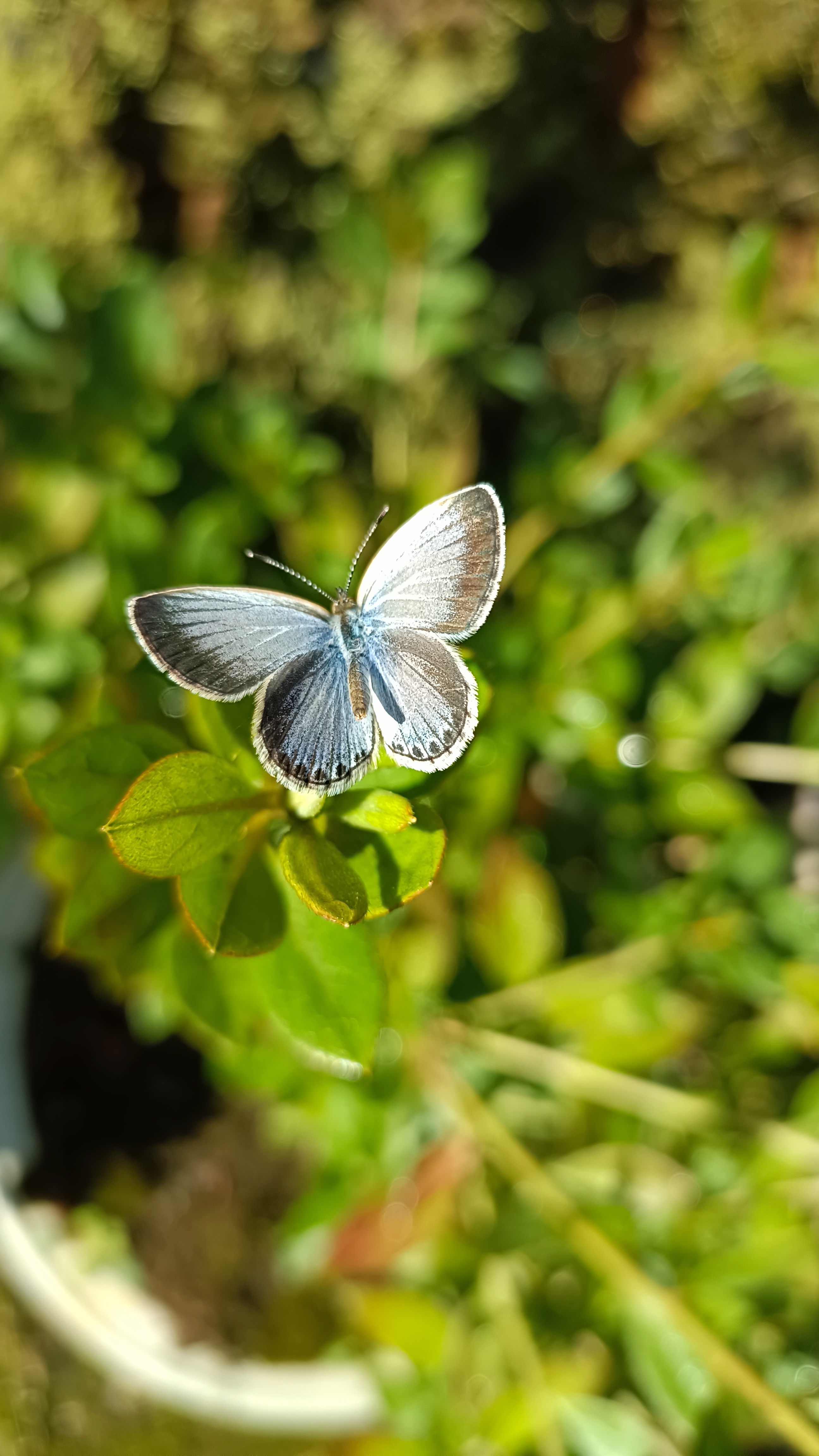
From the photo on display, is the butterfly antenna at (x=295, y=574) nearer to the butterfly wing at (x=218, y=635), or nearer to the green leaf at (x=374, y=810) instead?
the butterfly wing at (x=218, y=635)

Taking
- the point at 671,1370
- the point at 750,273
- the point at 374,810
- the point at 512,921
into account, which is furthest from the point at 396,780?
the point at 671,1370

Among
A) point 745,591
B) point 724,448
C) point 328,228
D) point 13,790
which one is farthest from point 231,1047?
point 724,448

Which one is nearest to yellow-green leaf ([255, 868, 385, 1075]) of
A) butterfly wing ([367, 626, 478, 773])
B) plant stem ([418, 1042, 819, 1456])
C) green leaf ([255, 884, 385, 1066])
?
green leaf ([255, 884, 385, 1066])

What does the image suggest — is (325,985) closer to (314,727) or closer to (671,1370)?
(314,727)

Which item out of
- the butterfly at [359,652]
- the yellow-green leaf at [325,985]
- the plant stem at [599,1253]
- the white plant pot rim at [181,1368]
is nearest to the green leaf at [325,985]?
the yellow-green leaf at [325,985]

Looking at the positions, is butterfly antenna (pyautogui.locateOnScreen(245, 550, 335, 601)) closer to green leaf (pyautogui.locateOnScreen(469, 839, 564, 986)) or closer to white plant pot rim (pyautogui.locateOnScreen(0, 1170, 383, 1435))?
green leaf (pyautogui.locateOnScreen(469, 839, 564, 986))

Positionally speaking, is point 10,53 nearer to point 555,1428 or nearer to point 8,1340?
point 555,1428
